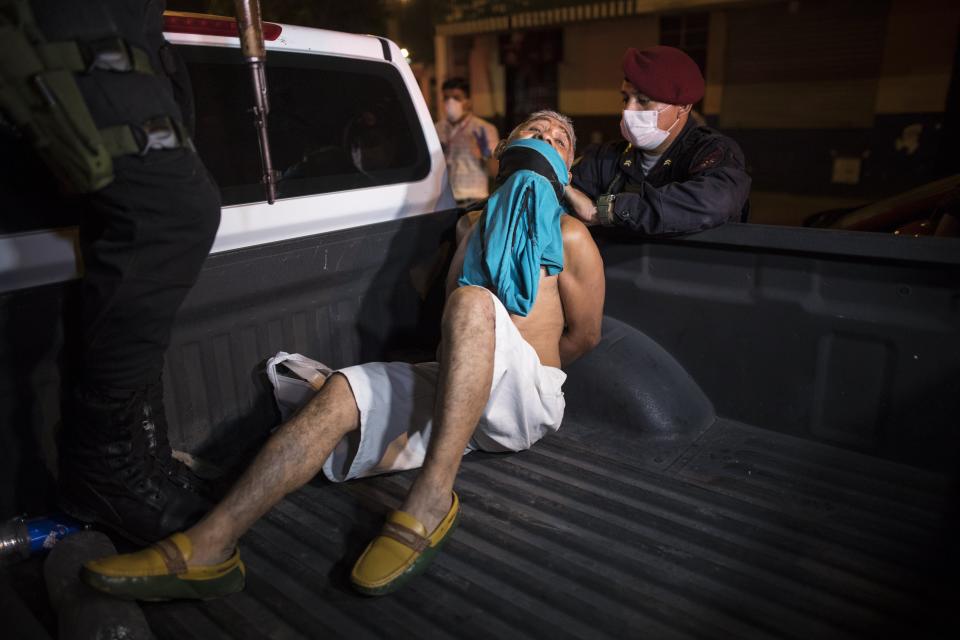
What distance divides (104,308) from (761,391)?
6.89ft

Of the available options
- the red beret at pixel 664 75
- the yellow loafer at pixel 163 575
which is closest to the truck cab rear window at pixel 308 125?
the red beret at pixel 664 75

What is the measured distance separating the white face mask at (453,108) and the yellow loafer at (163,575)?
217 inches

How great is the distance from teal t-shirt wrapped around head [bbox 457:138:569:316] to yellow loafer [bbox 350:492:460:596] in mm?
750

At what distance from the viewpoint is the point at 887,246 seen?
2.04 metres

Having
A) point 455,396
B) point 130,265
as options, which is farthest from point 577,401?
point 130,265

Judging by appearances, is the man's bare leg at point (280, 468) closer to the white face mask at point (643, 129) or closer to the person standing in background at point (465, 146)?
the white face mask at point (643, 129)

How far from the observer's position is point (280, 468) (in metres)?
1.93

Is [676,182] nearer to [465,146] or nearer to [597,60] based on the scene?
[465,146]

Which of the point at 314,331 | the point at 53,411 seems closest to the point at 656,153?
the point at 314,331

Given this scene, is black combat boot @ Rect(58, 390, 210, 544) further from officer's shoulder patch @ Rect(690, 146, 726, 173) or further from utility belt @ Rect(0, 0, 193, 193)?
officer's shoulder patch @ Rect(690, 146, 726, 173)

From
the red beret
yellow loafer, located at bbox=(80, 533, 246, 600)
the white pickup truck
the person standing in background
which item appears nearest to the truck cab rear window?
the white pickup truck

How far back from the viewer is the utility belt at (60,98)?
1443 millimetres

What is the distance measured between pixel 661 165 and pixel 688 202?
57 cm

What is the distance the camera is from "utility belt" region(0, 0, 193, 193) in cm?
144
